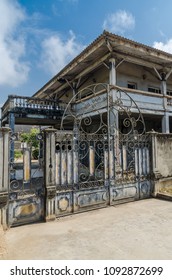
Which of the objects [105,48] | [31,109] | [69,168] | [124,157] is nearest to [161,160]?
[124,157]

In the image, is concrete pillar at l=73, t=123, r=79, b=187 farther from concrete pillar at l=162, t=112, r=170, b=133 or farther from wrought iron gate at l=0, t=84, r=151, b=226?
concrete pillar at l=162, t=112, r=170, b=133

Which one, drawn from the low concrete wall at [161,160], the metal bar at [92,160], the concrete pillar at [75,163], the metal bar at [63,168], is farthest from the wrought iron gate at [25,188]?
the low concrete wall at [161,160]

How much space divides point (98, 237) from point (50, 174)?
1.69 metres

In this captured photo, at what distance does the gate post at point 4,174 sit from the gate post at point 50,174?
83cm

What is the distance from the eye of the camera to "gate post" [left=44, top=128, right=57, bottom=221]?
4.24 metres

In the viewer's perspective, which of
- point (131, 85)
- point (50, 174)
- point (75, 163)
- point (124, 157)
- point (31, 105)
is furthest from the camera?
point (131, 85)

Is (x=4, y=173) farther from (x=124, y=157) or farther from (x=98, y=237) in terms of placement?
(x=124, y=157)

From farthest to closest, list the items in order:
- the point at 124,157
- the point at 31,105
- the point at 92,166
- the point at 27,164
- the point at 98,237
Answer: the point at 31,105 < the point at 124,157 < the point at 92,166 < the point at 27,164 < the point at 98,237

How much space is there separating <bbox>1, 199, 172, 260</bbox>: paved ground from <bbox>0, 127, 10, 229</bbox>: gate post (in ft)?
1.15

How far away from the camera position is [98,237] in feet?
11.2

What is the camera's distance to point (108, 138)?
5465 millimetres

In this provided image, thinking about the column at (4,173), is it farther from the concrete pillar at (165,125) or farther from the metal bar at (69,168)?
the concrete pillar at (165,125)

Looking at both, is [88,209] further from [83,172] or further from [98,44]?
[98,44]

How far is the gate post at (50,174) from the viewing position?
167 inches
